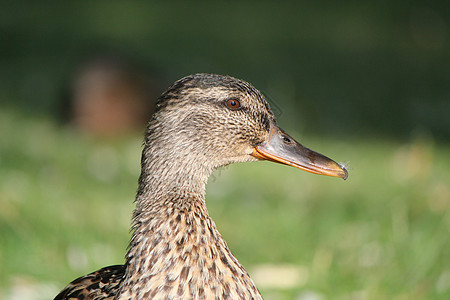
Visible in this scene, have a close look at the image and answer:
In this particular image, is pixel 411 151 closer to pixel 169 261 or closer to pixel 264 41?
pixel 264 41

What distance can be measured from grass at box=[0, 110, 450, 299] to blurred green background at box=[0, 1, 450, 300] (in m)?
0.01

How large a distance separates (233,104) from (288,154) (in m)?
0.28

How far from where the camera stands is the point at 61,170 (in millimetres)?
4711

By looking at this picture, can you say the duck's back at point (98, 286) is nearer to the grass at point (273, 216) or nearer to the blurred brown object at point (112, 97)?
the grass at point (273, 216)

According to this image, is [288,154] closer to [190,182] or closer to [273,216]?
[190,182]

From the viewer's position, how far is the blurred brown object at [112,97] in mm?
5750

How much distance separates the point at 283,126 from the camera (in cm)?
549

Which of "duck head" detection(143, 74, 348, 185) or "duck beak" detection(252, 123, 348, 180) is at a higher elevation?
"duck head" detection(143, 74, 348, 185)

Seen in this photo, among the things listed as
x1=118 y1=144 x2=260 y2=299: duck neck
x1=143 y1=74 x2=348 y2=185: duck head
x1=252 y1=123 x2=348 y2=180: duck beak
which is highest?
x1=143 y1=74 x2=348 y2=185: duck head

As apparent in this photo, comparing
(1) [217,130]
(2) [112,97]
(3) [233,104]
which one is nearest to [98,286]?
(1) [217,130]

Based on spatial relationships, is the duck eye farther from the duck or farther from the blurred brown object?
the blurred brown object

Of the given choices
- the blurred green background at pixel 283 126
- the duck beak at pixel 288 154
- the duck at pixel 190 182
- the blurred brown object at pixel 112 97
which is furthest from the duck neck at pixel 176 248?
the blurred brown object at pixel 112 97

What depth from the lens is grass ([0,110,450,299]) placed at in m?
3.32

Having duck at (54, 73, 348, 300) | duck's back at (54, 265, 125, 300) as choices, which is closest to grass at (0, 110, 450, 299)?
duck's back at (54, 265, 125, 300)
